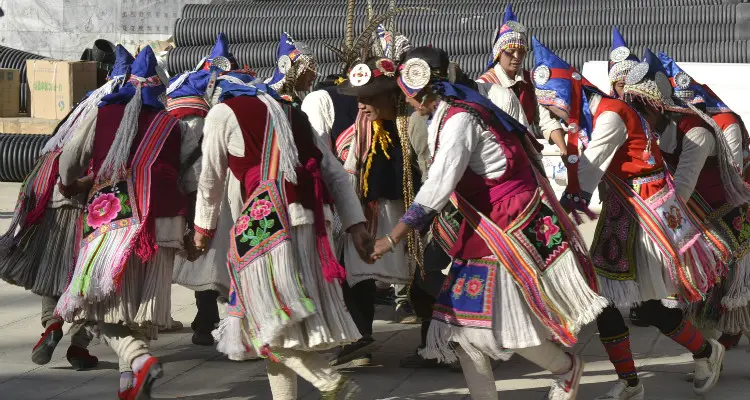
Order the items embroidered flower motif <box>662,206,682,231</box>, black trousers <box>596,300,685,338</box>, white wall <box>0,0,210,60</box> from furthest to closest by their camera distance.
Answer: white wall <box>0,0,210,60</box> < embroidered flower motif <box>662,206,682,231</box> < black trousers <box>596,300,685,338</box>

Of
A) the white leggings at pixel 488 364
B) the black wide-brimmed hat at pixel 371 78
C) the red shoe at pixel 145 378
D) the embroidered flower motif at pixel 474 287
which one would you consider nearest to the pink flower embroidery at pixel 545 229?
the embroidered flower motif at pixel 474 287

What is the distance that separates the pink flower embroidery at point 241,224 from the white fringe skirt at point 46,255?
1451 millimetres

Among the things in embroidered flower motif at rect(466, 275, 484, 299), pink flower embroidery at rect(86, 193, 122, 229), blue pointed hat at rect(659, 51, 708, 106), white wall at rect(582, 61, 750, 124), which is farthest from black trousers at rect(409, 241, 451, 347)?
white wall at rect(582, 61, 750, 124)

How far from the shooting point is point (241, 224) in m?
4.32

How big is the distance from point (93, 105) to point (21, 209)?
79 centimetres

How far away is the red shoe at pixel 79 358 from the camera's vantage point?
5.55 metres

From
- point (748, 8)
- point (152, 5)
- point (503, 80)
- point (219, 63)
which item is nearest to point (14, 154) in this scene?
point (152, 5)

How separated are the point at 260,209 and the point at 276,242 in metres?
0.15

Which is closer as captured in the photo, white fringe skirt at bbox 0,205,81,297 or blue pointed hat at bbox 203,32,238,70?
white fringe skirt at bbox 0,205,81,297

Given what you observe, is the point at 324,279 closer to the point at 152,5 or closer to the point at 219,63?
the point at 219,63

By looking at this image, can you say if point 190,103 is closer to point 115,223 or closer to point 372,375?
point 115,223

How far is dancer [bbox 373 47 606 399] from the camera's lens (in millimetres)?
4223

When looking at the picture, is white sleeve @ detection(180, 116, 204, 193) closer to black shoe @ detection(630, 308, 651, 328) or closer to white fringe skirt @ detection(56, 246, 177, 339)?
white fringe skirt @ detection(56, 246, 177, 339)

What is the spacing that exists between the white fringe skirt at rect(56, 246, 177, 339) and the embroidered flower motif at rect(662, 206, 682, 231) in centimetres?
227
